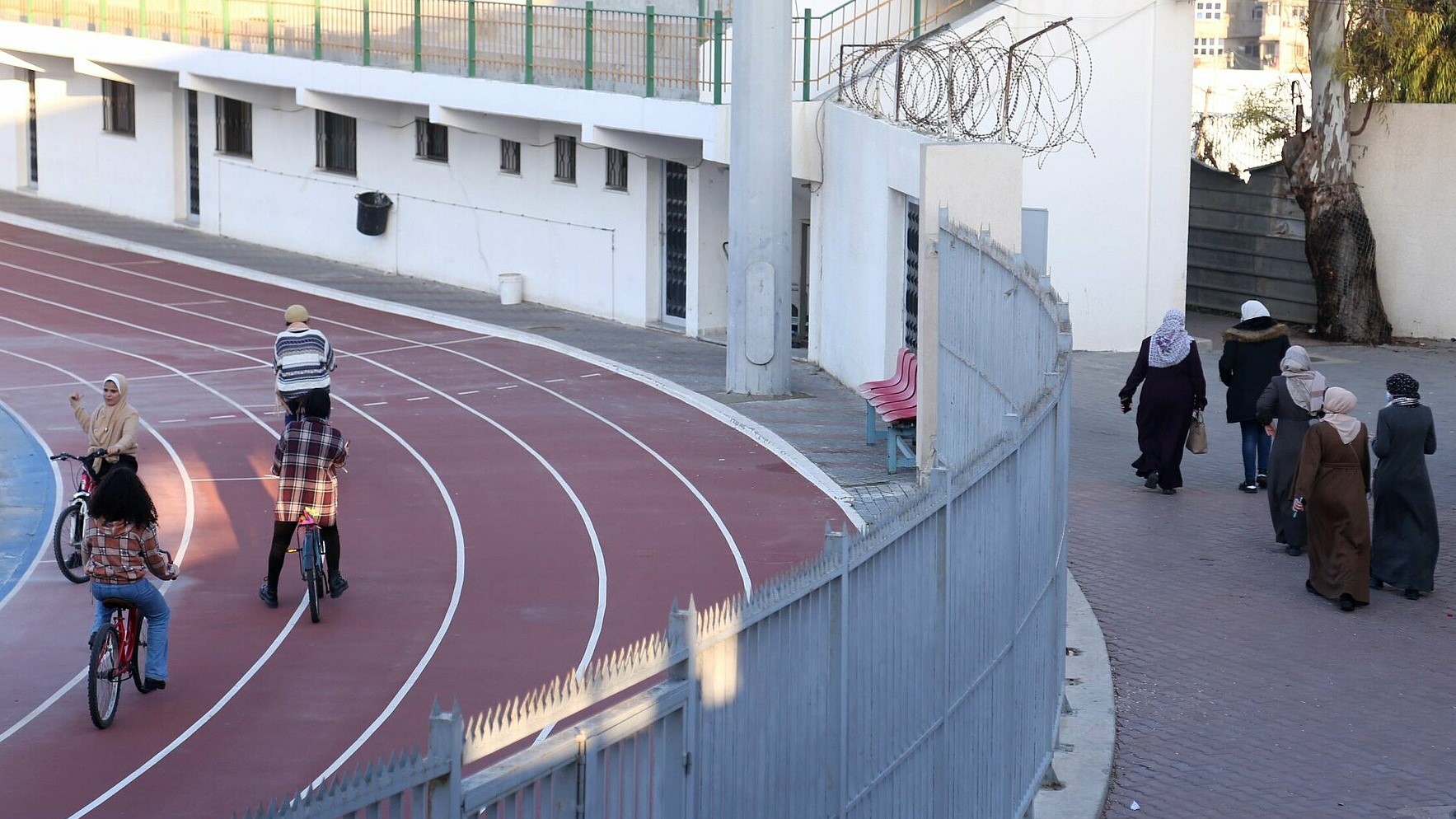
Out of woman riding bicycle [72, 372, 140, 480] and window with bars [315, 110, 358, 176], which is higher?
window with bars [315, 110, 358, 176]

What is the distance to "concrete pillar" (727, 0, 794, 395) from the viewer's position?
2022cm

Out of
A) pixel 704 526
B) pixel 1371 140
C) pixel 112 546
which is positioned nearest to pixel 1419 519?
pixel 704 526

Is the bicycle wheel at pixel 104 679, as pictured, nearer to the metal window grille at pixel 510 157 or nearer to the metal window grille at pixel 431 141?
the metal window grille at pixel 510 157

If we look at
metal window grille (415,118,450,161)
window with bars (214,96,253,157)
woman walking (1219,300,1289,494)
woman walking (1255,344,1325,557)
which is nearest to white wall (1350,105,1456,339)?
woman walking (1219,300,1289,494)

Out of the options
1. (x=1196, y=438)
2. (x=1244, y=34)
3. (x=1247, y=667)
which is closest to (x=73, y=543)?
(x=1247, y=667)

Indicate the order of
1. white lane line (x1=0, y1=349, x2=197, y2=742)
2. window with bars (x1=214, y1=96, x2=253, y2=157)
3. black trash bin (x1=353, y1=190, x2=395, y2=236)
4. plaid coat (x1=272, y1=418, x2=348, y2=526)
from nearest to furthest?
white lane line (x1=0, y1=349, x2=197, y2=742) → plaid coat (x1=272, y1=418, x2=348, y2=526) → black trash bin (x1=353, y1=190, x2=395, y2=236) → window with bars (x1=214, y1=96, x2=253, y2=157)

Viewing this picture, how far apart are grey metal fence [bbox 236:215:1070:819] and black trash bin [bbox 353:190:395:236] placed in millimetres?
21495

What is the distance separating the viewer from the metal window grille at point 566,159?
27406mm

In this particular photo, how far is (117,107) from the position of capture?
38.0 metres

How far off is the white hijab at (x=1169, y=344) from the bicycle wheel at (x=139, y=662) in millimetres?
8225

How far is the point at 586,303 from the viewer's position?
2756cm

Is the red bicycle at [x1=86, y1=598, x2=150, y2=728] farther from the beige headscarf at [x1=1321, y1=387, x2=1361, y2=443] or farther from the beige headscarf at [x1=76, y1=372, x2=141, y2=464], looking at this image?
the beige headscarf at [x1=1321, y1=387, x2=1361, y2=443]

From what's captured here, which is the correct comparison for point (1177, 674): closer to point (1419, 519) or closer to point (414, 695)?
point (1419, 519)

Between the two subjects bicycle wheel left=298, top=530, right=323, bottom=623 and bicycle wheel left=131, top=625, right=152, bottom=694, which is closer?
bicycle wheel left=131, top=625, right=152, bottom=694
